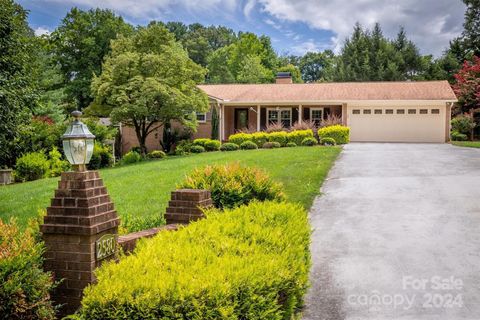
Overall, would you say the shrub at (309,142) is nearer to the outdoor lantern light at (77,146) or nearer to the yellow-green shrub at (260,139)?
the yellow-green shrub at (260,139)

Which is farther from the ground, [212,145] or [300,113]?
[300,113]

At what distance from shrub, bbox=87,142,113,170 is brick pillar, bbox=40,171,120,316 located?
15957 millimetres

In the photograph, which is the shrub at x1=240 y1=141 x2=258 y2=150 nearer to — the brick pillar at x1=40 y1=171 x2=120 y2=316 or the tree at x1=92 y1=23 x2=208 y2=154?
the tree at x1=92 y1=23 x2=208 y2=154

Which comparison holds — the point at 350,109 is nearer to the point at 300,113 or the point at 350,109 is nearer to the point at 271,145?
the point at 300,113

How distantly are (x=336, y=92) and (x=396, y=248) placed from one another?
22.4 metres

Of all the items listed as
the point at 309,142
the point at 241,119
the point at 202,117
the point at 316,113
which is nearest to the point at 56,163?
the point at 202,117

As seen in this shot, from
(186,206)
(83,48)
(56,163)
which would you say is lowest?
(56,163)

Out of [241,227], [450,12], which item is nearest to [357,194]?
[241,227]

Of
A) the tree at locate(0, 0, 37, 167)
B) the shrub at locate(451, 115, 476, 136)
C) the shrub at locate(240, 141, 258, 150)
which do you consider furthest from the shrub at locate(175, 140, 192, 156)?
the shrub at locate(451, 115, 476, 136)

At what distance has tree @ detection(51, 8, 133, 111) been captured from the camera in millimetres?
37219

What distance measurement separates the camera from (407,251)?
19.8 ft

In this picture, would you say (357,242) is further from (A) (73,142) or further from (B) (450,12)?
(B) (450,12)

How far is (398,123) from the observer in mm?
25328

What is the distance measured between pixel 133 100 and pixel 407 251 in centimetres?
1655
